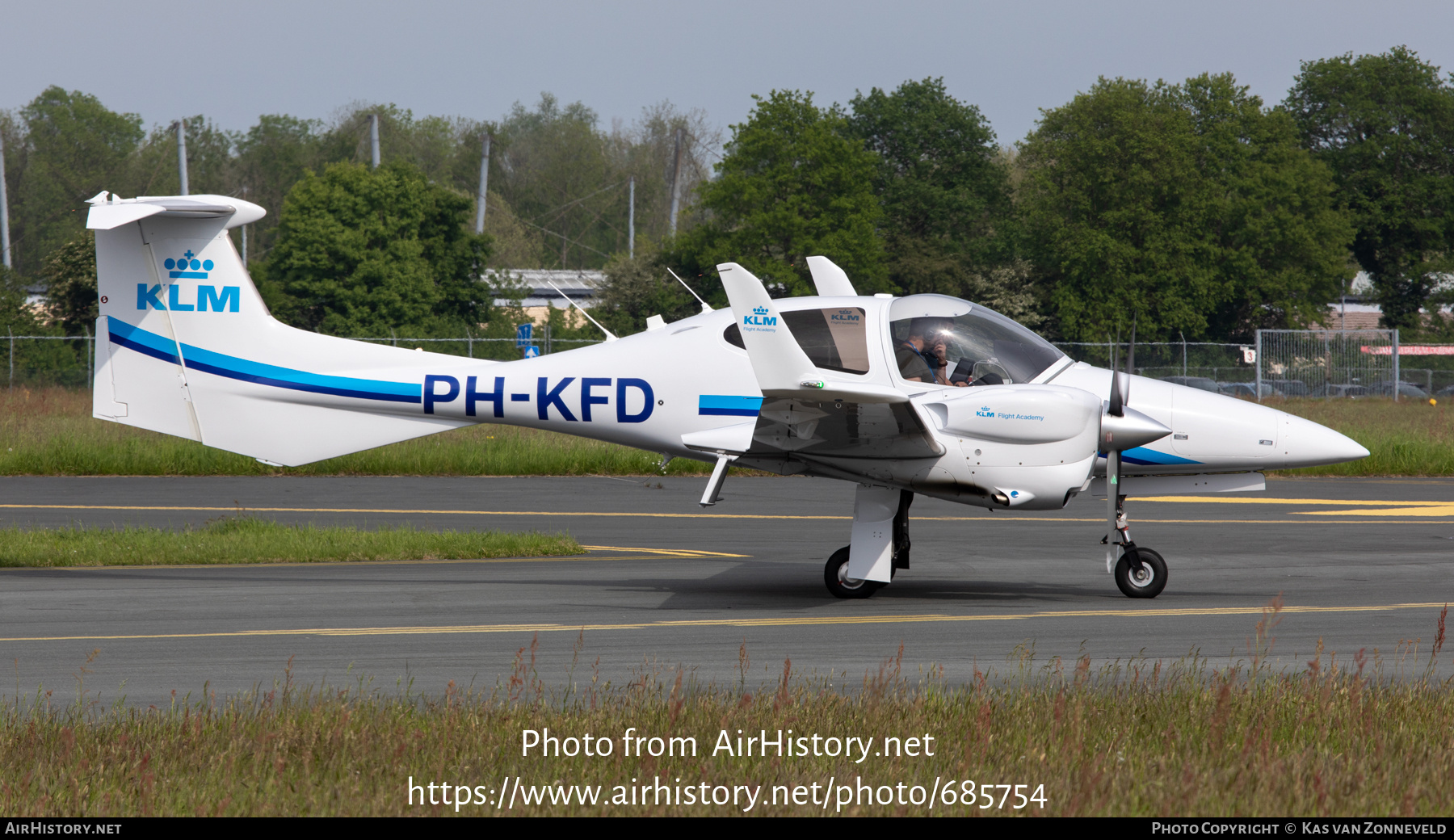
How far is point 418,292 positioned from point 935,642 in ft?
179

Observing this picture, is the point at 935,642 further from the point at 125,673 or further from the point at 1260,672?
the point at 125,673

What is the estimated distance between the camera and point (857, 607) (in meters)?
11.6

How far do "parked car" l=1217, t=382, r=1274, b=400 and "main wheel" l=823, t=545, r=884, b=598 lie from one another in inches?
1364

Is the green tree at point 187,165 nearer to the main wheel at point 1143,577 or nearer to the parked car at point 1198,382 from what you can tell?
the parked car at point 1198,382

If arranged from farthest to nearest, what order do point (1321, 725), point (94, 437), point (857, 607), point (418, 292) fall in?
point (418, 292) < point (94, 437) < point (857, 607) < point (1321, 725)

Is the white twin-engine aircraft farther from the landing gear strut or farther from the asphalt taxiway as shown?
the asphalt taxiway

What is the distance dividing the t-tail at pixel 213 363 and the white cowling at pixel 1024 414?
527 cm

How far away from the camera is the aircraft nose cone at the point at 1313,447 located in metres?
11.4

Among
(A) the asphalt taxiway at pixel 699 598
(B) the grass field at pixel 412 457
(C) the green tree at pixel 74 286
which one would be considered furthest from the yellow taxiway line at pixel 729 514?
(C) the green tree at pixel 74 286

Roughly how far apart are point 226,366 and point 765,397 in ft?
20.2

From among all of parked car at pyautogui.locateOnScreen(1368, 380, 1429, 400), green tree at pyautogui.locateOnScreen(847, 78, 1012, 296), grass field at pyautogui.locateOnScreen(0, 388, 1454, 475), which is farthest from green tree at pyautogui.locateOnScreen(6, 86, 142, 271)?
parked car at pyautogui.locateOnScreen(1368, 380, 1429, 400)

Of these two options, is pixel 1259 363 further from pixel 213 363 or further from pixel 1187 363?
pixel 213 363

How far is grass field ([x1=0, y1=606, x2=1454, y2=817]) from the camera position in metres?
5.52

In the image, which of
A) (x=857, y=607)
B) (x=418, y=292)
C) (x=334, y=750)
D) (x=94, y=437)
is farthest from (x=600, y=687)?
(x=418, y=292)
